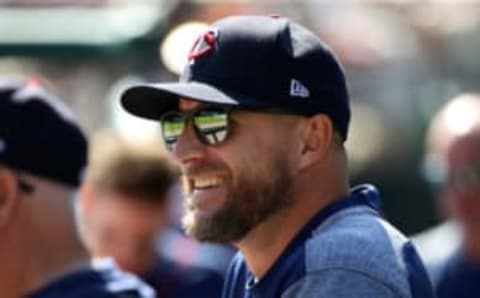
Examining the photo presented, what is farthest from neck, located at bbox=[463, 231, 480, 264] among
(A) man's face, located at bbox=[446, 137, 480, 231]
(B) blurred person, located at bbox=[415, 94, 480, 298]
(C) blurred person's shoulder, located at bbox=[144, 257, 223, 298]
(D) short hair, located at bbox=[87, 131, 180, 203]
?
→ (D) short hair, located at bbox=[87, 131, 180, 203]

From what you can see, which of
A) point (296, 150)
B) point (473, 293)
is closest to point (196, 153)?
point (296, 150)

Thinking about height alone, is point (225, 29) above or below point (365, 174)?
above

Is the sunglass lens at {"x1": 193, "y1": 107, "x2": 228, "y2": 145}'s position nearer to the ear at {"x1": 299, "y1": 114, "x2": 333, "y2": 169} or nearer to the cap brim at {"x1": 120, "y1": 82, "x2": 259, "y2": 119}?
the cap brim at {"x1": 120, "y1": 82, "x2": 259, "y2": 119}

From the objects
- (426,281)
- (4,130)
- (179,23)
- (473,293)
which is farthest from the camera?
(179,23)

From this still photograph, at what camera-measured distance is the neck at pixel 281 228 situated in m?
3.78

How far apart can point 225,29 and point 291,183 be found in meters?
0.34

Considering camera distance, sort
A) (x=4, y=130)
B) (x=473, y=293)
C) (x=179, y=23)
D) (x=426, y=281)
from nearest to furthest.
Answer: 1. (x=426, y=281)
2. (x=4, y=130)
3. (x=473, y=293)
4. (x=179, y=23)

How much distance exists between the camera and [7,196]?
4.80 m

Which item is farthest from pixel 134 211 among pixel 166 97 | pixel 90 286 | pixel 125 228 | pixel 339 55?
pixel 339 55

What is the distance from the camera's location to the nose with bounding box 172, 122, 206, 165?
12.6 feet

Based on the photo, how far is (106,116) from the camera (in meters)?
9.80

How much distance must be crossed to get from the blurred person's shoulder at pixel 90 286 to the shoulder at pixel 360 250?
105cm

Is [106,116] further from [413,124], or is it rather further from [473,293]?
[473,293]

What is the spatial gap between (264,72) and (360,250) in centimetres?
45
